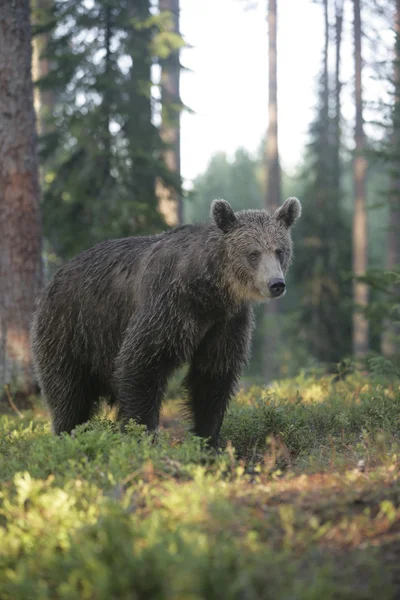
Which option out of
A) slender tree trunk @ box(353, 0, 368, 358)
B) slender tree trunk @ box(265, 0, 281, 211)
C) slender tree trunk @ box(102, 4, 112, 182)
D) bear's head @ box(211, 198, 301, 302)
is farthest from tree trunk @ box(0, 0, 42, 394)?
slender tree trunk @ box(265, 0, 281, 211)

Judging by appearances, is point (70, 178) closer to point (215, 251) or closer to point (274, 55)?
point (215, 251)

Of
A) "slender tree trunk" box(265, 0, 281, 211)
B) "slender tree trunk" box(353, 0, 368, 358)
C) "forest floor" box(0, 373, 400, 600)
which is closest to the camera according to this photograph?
"forest floor" box(0, 373, 400, 600)

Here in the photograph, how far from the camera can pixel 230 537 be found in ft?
10.7

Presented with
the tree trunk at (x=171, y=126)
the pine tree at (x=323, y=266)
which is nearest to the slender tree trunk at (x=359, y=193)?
the pine tree at (x=323, y=266)

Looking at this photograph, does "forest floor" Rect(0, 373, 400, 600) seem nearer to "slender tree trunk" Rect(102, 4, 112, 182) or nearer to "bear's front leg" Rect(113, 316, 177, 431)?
"bear's front leg" Rect(113, 316, 177, 431)

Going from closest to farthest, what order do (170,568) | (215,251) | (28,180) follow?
(170,568), (215,251), (28,180)

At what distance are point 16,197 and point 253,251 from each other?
4254 millimetres

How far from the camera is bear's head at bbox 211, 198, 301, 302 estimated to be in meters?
5.86

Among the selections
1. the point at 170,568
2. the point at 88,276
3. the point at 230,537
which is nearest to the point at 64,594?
the point at 170,568

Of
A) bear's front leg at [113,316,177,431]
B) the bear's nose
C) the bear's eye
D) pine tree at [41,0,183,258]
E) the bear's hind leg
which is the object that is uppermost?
pine tree at [41,0,183,258]

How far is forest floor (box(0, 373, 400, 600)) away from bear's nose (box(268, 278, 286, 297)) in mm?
1404

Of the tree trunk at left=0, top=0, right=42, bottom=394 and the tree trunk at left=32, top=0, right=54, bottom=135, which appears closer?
the tree trunk at left=0, top=0, right=42, bottom=394

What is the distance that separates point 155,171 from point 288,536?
12057mm

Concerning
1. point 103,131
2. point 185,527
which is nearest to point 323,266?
point 103,131
